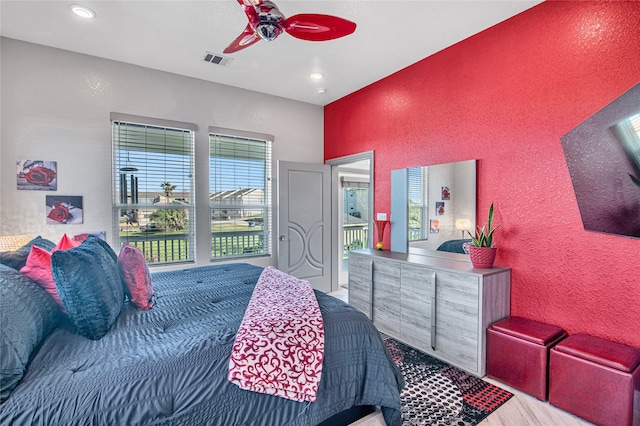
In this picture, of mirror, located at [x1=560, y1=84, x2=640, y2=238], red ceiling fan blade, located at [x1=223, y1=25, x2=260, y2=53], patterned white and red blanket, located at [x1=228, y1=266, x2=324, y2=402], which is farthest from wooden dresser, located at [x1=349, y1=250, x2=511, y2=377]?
red ceiling fan blade, located at [x1=223, y1=25, x2=260, y2=53]

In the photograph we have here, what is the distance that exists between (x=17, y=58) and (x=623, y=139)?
4462mm

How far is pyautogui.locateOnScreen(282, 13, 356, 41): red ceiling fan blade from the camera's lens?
5.90ft

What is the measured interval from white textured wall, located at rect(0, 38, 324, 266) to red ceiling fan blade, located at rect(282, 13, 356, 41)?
5.83 ft

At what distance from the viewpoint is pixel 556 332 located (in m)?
2.10

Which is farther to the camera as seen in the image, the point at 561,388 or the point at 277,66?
the point at 277,66

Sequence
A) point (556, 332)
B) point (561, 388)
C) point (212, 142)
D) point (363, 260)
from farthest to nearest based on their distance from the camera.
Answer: point (212, 142)
point (363, 260)
point (556, 332)
point (561, 388)

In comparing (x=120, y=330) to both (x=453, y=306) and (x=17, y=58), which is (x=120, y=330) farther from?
(x=17, y=58)

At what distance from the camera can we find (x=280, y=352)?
50.3 inches

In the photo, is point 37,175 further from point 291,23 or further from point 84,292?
point 291,23

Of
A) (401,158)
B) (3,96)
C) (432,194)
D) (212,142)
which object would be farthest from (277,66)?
(3,96)

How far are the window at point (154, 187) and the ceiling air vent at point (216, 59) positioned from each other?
778 millimetres

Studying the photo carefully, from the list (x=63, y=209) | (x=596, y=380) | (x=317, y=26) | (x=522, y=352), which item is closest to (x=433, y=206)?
(x=522, y=352)

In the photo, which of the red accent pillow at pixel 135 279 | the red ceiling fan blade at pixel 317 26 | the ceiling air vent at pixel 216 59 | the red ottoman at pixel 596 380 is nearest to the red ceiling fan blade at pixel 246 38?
the red ceiling fan blade at pixel 317 26

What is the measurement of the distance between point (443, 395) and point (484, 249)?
1150 millimetres
